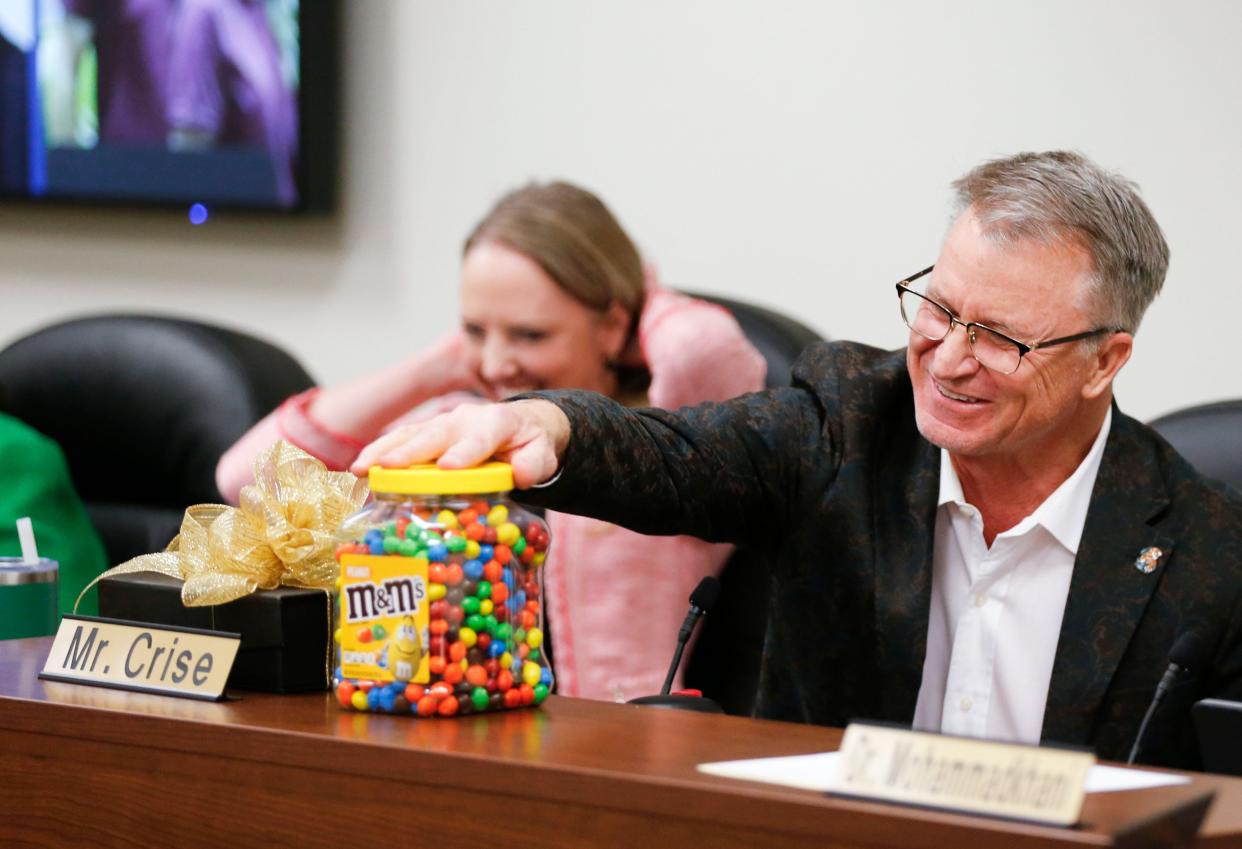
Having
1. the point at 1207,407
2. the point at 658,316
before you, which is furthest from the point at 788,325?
the point at 1207,407

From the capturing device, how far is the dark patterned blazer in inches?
60.2

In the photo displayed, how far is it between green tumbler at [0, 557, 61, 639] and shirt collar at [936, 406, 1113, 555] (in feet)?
2.75

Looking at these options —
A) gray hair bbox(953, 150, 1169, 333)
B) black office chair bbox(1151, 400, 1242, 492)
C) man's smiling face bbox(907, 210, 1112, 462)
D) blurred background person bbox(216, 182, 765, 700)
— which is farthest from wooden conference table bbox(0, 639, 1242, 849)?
blurred background person bbox(216, 182, 765, 700)

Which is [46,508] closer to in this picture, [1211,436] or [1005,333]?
→ [1005,333]

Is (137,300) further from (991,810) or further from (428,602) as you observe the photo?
(991,810)

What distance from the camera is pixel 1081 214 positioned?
1.53 metres

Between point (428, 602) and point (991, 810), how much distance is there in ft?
1.30

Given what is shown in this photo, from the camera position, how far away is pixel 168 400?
2564 millimetres

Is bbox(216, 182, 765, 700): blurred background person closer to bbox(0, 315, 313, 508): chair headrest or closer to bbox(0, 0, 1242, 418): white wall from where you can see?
bbox(0, 315, 313, 508): chair headrest

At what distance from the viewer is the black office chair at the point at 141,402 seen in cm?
254

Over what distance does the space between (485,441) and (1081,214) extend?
0.64 meters

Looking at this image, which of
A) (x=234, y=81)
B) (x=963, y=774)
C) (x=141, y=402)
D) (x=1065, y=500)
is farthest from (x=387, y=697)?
(x=234, y=81)

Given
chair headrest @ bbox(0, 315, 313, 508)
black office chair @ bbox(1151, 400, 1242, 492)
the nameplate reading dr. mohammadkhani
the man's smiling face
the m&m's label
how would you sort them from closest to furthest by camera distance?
the nameplate reading dr. mohammadkhani → the m&m's label → the man's smiling face → black office chair @ bbox(1151, 400, 1242, 492) → chair headrest @ bbox(0, 315, 313, 508)

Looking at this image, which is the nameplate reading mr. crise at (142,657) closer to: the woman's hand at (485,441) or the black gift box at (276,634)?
the black gift box at (276,634)
